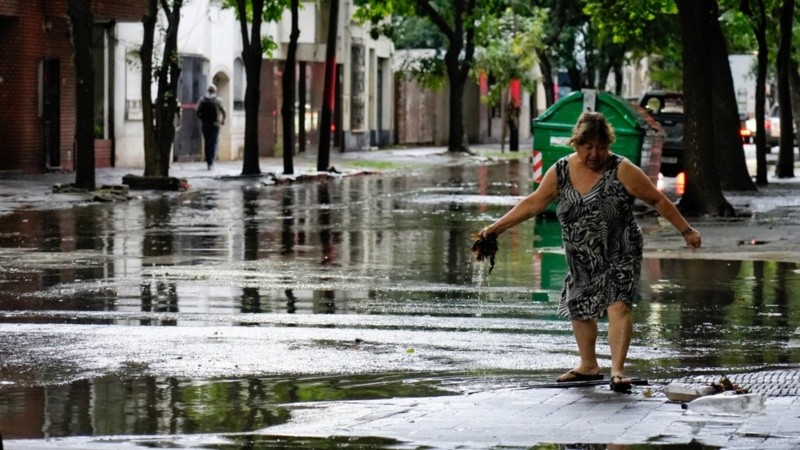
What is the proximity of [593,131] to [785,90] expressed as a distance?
28309mm

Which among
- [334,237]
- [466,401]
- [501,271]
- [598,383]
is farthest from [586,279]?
[334,237]

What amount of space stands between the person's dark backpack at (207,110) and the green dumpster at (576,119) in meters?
16.5

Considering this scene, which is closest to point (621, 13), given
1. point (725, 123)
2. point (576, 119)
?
point (725, 123)

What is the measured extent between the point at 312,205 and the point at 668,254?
9.72m

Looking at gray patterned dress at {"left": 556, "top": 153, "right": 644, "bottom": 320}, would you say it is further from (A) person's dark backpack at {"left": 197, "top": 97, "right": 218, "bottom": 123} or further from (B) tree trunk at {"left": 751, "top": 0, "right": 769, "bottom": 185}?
(A) person's dark backpack at {"left": 197, "top": 97, "right": 218, "bottom": 123}

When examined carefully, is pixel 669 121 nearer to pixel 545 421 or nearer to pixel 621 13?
pixel 621 13

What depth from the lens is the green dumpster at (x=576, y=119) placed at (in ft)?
81.9

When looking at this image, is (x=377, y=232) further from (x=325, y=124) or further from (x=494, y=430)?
(x=325, y=124)

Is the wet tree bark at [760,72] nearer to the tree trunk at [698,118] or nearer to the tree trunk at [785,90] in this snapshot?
the tree trunk at [785,90]

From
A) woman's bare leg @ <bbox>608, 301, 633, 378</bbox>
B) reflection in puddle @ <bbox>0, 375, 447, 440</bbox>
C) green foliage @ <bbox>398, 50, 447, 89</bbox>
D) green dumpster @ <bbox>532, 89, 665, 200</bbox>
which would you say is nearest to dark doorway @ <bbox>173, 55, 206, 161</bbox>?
green foliage @ <bbox>398, 50, 447, 89</bbox>

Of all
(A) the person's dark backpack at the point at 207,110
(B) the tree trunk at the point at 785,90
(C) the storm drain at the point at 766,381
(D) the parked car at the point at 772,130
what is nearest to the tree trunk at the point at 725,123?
(B) the tree trunk at the point at 785,90

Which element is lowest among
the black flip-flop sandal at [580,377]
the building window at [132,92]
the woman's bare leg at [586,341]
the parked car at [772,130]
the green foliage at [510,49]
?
the parked car at [772,130]

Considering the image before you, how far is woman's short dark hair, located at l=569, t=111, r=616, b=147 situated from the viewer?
955cm

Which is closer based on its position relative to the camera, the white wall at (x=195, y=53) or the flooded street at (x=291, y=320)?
the flooded street at (x=291, y=320)
